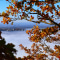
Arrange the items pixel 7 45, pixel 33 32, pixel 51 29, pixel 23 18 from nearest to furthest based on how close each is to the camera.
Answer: pixel 7 45, pixel 51 29, pixel 23 18, pixel 33 32

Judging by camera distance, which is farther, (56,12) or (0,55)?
(56,12)

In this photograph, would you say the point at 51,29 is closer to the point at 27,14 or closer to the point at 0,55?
the point at 27,14

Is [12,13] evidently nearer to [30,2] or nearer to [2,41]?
[30,2]

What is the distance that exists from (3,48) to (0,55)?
0.30m

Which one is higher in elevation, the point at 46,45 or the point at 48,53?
the point at 46,45

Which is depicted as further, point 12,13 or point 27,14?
point 12,13

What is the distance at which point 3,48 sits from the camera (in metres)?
4.30

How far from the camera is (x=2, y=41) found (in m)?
4.33

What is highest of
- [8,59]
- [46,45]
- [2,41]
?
[2,41]

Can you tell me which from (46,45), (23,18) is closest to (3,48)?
(23,18)

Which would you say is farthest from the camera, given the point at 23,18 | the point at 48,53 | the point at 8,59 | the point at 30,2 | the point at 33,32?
the point at 48,53

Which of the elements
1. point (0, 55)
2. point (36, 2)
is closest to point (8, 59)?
point (0, 55)

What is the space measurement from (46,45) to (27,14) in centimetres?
380

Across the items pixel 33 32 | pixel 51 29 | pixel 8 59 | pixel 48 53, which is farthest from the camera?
pixel 48 53
